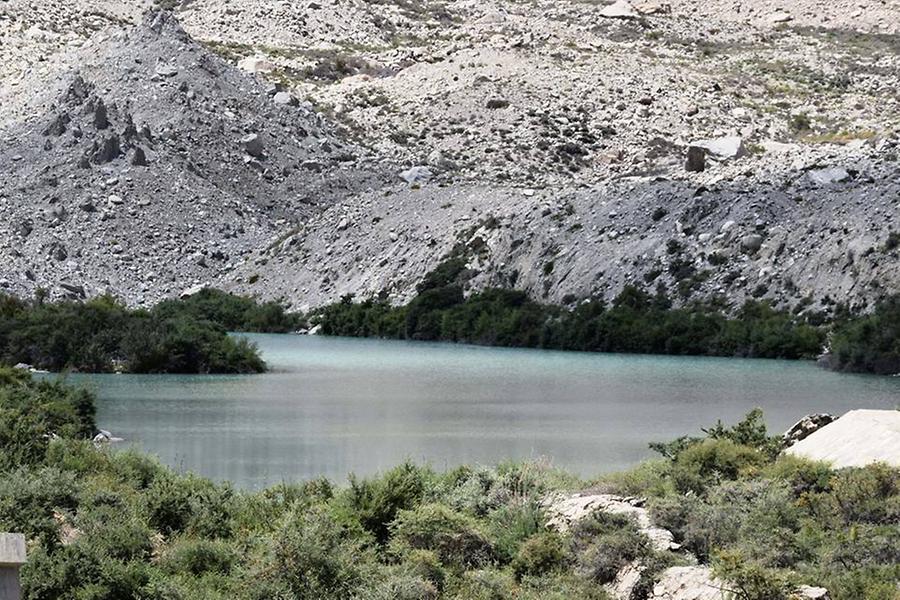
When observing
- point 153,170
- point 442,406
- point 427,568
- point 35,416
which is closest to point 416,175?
point 153,170

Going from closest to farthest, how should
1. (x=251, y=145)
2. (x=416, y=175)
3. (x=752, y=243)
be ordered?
(x=752, y=243), (x=416, y=175), (x=251, y=145)

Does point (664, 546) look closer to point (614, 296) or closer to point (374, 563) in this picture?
point (374, 563)

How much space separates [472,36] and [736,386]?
67.6 meters

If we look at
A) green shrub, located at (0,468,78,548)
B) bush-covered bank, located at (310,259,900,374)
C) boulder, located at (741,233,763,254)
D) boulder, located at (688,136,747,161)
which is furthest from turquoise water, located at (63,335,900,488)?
boulder, located at (688,136,747,161)

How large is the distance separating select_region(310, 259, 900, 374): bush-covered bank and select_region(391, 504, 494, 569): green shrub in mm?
33933

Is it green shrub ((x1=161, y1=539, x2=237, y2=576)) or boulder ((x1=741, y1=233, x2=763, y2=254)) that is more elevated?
boulder ((x1=741, y1=233, x2=763, y2=254))

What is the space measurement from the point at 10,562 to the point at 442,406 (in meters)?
27.5

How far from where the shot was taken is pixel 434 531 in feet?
60.2

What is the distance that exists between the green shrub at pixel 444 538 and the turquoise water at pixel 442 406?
5.89 metres

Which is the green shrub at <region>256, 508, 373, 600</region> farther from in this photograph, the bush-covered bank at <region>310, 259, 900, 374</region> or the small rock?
the small rock

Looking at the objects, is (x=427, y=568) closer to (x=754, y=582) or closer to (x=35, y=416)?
(x=754, y=582)

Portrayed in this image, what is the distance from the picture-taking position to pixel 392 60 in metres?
104

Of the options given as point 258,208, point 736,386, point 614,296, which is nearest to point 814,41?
point 258,208

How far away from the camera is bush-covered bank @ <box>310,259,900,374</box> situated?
5228cm
